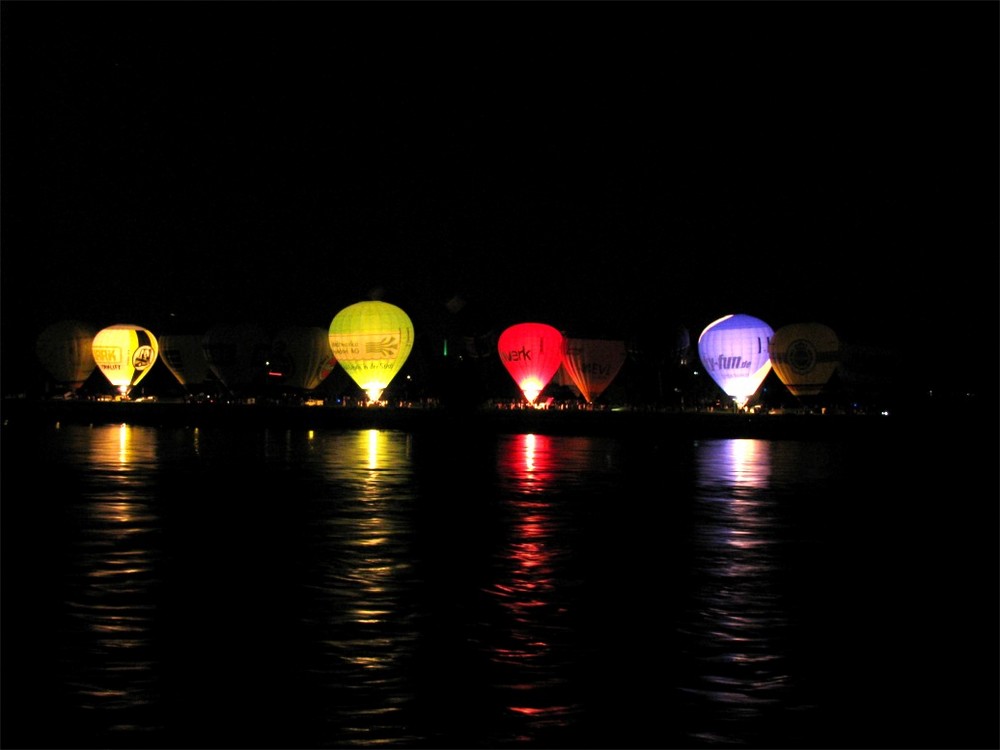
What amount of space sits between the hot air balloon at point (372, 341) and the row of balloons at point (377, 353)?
49mm

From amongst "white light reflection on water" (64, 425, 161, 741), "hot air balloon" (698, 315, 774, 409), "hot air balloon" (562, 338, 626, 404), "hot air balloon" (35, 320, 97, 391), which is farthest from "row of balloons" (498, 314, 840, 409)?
"white light reflection on water" (64, 425, 161, 741)

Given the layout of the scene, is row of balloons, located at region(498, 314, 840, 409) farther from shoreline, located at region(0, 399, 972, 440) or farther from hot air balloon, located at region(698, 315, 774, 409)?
shoreline, located at region(0, 399, 972, 440)

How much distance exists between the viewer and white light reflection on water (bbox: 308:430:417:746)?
7242 mm

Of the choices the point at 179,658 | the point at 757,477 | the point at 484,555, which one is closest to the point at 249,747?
the point at 179,658

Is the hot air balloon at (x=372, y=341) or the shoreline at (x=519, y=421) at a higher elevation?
the hot air balloon at (x=372, y=341)

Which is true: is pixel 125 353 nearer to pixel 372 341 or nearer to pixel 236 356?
pixel 236 356

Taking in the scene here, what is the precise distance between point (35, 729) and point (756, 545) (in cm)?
921

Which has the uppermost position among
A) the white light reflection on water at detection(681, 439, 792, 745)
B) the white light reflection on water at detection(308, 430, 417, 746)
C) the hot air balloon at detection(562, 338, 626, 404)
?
the hot air balloon at detection(562, 338, 626, 404)

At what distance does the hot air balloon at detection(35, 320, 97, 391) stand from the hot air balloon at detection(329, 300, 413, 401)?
903 inches

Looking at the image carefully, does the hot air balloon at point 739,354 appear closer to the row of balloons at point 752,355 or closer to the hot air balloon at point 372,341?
the row of balloons at point 752,355

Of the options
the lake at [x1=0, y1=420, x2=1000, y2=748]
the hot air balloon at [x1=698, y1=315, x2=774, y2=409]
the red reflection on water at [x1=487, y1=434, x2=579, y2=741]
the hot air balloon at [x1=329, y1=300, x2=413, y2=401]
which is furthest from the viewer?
the hot air balloon at [x1=329, y1=300, x2=413, y2=401]

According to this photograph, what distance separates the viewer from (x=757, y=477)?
1013 inches

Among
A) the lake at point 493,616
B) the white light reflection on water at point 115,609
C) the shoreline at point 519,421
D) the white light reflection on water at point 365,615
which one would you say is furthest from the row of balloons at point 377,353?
the white light reflection on water at point 115,609

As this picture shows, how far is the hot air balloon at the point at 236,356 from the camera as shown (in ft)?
258
